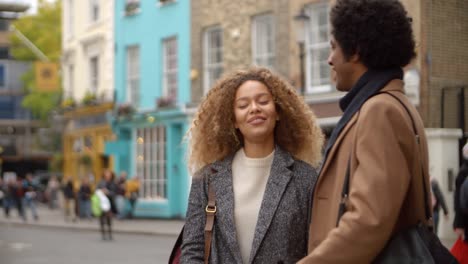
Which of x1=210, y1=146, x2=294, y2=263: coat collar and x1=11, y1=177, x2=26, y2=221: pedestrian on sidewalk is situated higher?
x1=210, y1=146, x2=294, y2=263: coat collar

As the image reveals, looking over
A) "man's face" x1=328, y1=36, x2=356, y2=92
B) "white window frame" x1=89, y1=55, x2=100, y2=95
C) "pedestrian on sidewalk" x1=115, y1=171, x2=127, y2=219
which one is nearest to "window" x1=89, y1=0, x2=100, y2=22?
"white window frame" x1=89, y1=55, x2=100, y2=95

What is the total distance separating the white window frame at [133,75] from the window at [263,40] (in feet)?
23.1

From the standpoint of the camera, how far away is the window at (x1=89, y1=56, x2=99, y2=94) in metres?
34.9

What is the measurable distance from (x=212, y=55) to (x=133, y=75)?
508cm

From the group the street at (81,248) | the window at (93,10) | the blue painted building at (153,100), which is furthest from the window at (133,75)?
the street at (81,248)

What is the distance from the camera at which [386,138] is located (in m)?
2.87

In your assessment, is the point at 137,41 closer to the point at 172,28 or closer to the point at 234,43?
the point at 172,28

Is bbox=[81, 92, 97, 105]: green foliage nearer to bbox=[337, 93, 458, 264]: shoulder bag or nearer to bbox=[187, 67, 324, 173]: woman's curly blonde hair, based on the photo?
bbox=[187, 67, 324, 173]: woman's curly blonde hair

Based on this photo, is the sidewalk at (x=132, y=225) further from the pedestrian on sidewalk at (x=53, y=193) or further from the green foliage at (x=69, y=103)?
the pedestrian on sidewalk at (x=53, y=193)

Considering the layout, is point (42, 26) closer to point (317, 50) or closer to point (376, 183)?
point (317, 50)

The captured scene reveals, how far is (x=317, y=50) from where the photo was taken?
2286 centimetres

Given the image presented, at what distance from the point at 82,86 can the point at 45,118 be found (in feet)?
66.6

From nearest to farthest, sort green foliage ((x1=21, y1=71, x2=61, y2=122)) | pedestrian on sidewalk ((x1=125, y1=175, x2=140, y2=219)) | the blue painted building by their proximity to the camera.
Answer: the blue painted building < pedestrian on sidewalk ((x1=125, y1=175, x2=140, y2=219)) < green foliage ((x1=21, y1=71, x2=61, y2=122))

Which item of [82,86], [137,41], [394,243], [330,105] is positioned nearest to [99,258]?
[330,105]
